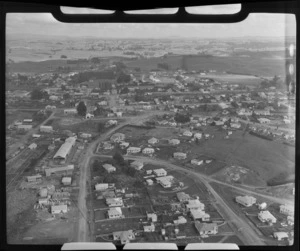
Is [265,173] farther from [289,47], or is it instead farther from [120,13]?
[120,13]

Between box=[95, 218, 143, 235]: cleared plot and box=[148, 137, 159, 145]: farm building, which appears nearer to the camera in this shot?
box=[95, 218, 143, 235]: cleared plot

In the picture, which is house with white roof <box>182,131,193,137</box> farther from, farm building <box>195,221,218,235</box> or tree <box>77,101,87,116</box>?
tree <box>77,101,87,116</box>

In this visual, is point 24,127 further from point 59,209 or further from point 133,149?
point 133,149

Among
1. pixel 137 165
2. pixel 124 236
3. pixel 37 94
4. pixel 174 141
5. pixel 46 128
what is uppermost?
pixel 37 94

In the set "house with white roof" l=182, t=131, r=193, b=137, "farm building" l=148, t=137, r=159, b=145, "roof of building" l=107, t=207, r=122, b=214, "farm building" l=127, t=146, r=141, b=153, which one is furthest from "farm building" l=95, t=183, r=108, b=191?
"house with white roof" l=182, t=131, r=193, b=137

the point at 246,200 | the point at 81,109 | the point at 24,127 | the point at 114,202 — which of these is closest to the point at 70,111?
the point at 81,109

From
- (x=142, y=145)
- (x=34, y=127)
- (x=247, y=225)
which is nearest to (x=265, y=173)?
(x=247, y=225)
